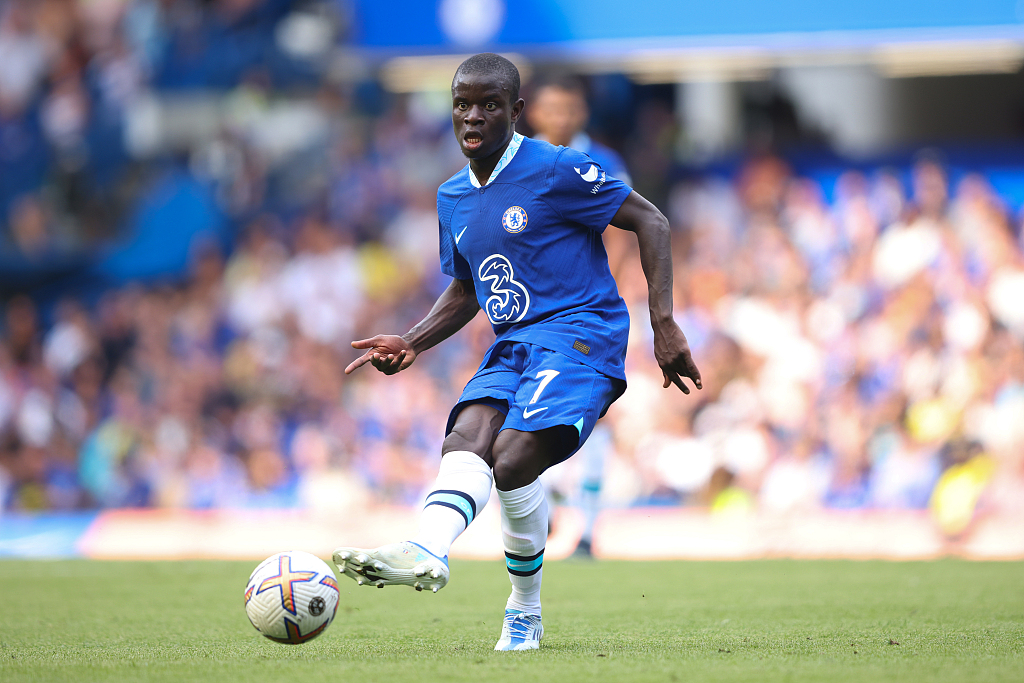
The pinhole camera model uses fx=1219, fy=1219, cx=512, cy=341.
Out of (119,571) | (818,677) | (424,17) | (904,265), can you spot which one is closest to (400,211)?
(424,17)

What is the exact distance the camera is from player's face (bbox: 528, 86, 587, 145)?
7.91 meters

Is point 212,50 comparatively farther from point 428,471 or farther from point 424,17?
point 428,471

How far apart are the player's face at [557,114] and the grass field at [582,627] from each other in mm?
2873

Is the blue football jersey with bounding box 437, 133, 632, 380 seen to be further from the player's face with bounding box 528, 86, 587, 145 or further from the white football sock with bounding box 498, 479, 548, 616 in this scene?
the player's face with bounding box 528, 86, 587, 145

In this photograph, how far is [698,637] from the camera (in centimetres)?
498

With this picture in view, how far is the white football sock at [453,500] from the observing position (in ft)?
13.0

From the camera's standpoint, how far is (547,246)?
459 centimetres

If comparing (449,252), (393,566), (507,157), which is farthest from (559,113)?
(393,566)

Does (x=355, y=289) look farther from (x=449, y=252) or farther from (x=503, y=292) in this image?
(x=503, y=292)

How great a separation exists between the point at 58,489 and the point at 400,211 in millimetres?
5100

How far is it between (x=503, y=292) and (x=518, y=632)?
4.22 feet

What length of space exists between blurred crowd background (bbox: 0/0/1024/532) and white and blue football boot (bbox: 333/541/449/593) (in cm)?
525

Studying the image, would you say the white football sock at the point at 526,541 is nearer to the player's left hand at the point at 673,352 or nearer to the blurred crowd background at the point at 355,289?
the player's left hand at the point at 673,352

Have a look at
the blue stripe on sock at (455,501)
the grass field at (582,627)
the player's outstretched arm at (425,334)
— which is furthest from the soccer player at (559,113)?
the blue stripe on sock at (455,501)
